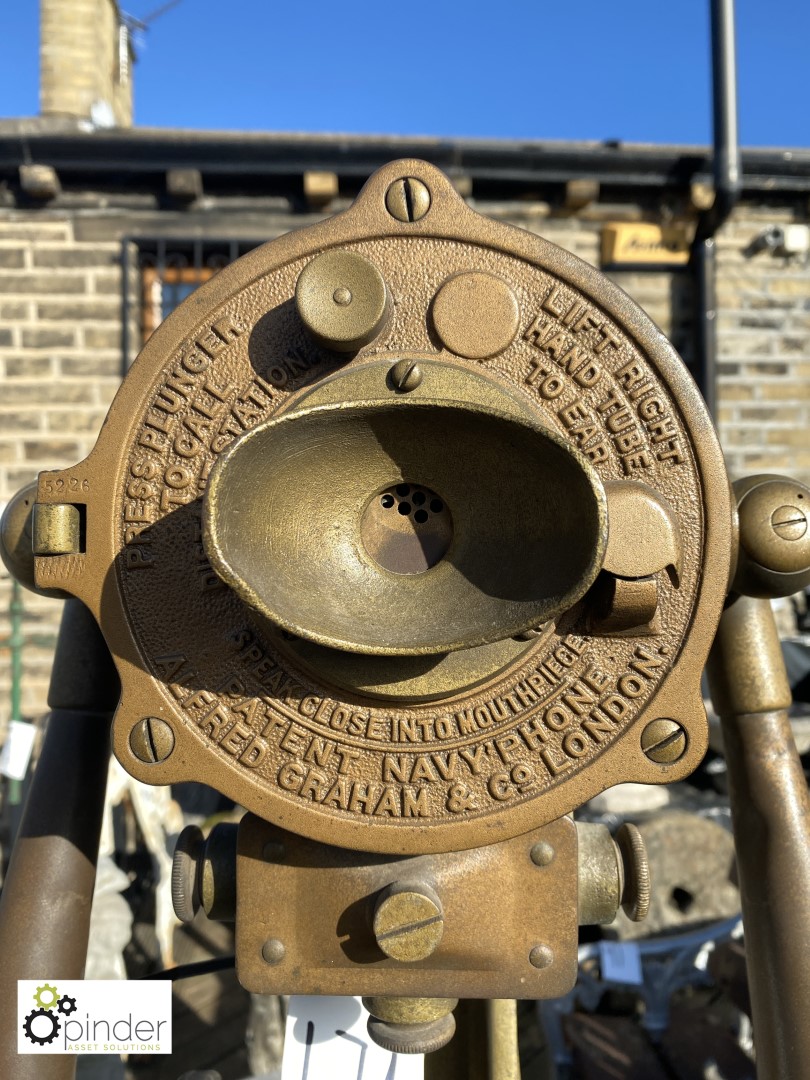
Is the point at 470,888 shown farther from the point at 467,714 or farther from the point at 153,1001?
the point at 153,1001

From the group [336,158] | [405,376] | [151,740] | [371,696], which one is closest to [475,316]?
[405,376]

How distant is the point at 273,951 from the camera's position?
36.8 inches

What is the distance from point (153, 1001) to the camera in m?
0.96

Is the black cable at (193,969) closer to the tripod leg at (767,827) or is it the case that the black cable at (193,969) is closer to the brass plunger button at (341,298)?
the tripod leg at (767,827)

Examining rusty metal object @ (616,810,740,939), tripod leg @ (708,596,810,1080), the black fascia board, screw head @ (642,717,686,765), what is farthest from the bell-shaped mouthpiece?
the black fascia board

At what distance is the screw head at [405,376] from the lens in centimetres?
82

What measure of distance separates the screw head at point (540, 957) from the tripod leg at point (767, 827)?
30cm

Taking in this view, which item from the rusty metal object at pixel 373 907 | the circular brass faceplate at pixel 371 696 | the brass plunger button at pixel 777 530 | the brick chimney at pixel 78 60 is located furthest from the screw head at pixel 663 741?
the brick chimney at pixel 78 60

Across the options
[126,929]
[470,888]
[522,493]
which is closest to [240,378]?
[522,493]

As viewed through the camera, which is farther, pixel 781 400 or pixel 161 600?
pixel 781 400

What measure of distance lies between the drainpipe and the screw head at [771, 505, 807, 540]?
92.2 inches

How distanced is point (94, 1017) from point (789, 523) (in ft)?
3.34

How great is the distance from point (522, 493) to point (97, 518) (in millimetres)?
453

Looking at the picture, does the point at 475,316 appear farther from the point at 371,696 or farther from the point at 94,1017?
the point at 94,1017
